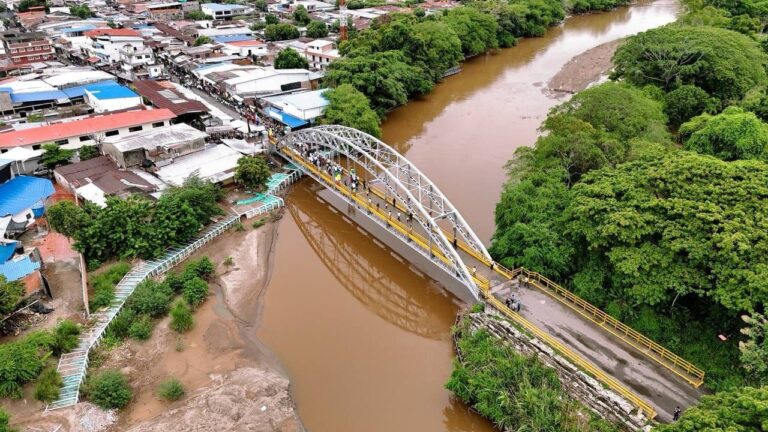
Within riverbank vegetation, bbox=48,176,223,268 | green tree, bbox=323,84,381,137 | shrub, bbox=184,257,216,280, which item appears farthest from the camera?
green tree, bbox=323,84,381,137

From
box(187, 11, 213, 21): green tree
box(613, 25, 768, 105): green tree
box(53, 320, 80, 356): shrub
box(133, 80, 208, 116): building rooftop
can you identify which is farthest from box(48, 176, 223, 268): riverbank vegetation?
box(187, 11, 213, 21): green tree

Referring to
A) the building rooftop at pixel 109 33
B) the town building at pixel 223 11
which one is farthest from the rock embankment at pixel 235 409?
the town building at pixel 223 11

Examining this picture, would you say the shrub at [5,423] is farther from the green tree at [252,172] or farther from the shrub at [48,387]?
the green tree at [252,172]

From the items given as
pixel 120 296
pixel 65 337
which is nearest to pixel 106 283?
pixel 120 296

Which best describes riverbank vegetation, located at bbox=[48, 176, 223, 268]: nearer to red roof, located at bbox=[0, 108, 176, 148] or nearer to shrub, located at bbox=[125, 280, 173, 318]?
shrub, located at bbox=[125, 280, 173, 318]

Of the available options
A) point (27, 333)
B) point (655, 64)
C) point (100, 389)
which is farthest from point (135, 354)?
point (655, 64)

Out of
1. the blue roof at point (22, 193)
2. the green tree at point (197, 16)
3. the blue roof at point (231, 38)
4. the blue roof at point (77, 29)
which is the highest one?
the green tree at point (197, 16)

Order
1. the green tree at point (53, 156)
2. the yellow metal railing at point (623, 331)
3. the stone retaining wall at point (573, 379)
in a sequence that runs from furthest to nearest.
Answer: the green tree at point (53, 156) → the yellow metal railing at point (623, 331) → the stone retaining wall at point (573, 379)
